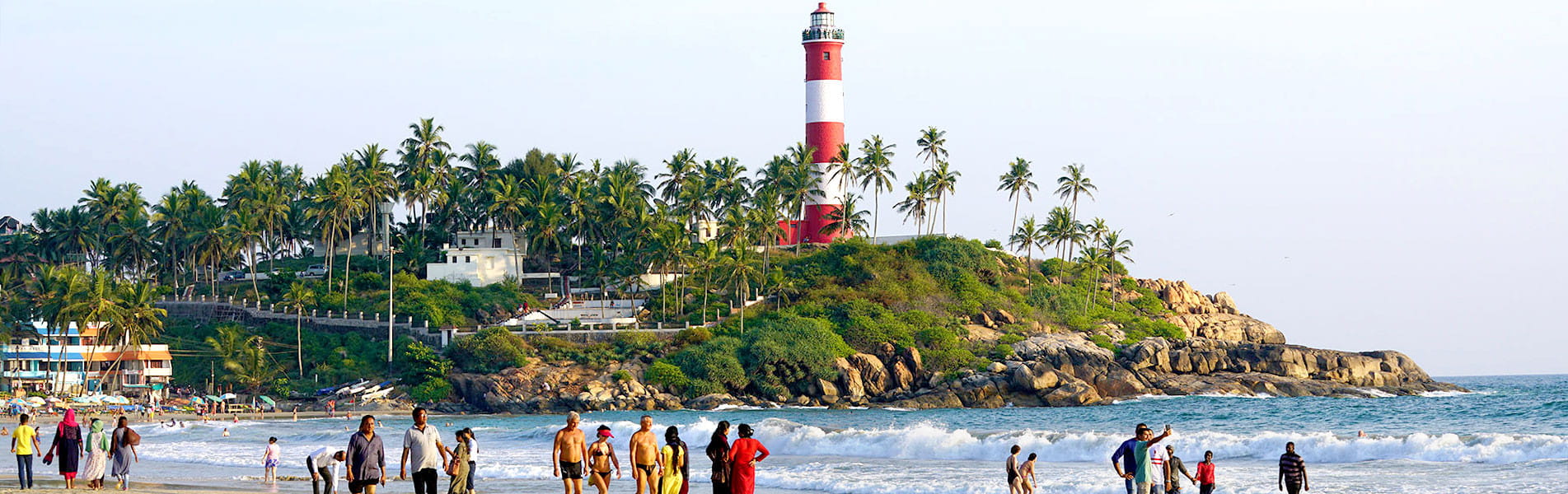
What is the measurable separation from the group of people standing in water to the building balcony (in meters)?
68.4

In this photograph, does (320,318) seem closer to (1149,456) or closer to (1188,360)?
(1188,360)

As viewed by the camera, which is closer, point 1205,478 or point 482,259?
point 1205,478

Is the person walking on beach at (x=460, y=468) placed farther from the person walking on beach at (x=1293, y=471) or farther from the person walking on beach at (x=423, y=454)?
the person walking on beach at (x=1293, y=471)

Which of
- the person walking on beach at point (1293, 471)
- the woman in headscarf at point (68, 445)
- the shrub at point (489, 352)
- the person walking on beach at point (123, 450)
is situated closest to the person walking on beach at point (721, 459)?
the person walking on beach at point (1293, 471)

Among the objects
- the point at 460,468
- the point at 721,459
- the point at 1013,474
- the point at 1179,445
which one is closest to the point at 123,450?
the point at 460,468

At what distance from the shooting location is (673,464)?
20328 millimetres

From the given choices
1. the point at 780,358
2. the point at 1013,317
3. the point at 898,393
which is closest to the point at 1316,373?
the point at 1013,317

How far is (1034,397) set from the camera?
2817 inches

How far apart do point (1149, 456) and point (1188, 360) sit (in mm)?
58552

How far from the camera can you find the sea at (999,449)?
3012cm

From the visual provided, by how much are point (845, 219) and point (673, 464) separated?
236 feet

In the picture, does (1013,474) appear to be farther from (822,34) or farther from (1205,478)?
(822,34)

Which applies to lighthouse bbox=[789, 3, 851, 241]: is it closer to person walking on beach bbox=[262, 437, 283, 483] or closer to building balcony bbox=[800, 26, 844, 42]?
building balcony bbox=[800, 26, 844, 42]

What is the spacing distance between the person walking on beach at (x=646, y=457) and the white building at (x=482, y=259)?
6538cm
